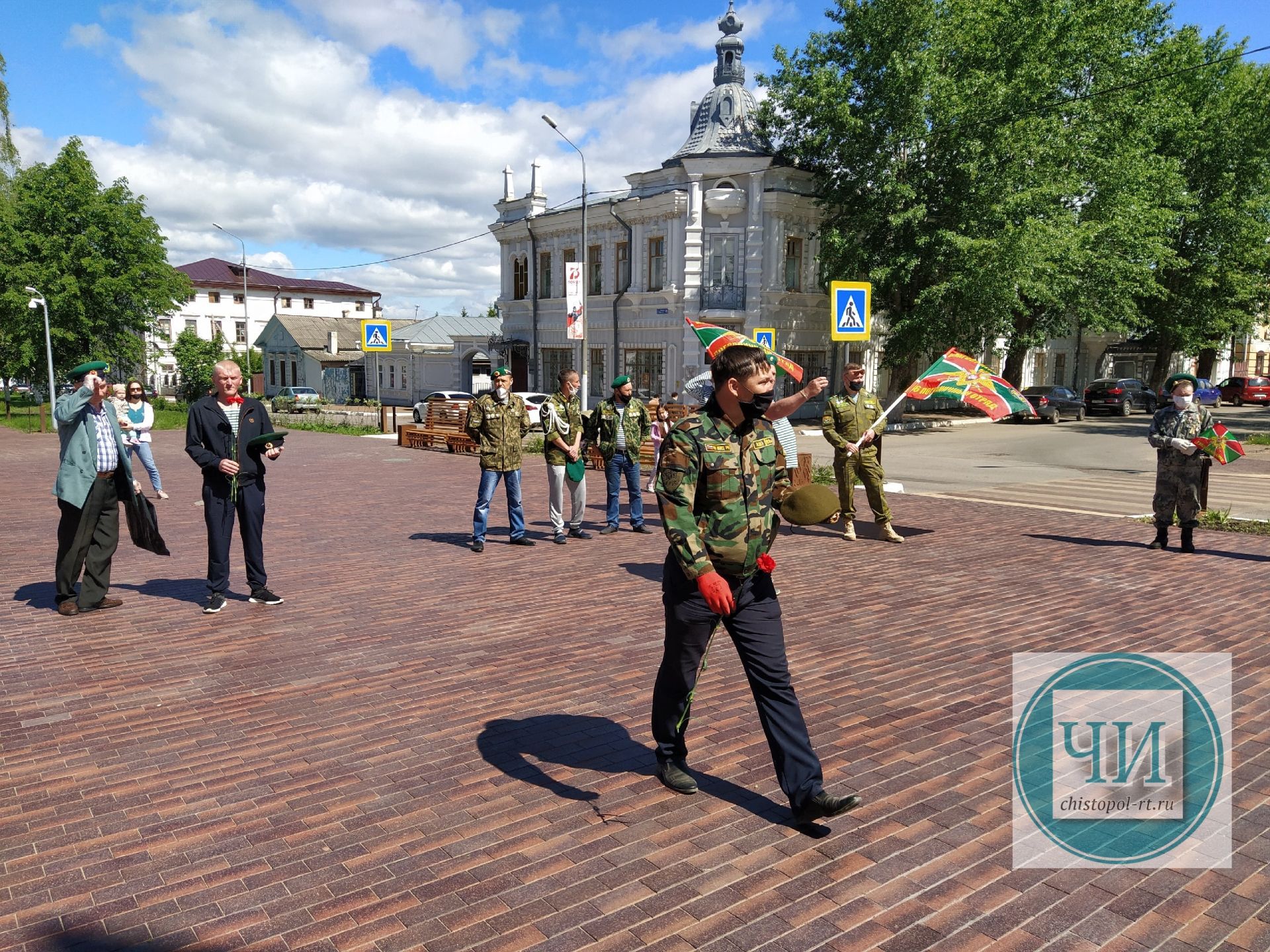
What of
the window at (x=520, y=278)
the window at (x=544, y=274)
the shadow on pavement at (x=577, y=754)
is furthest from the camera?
the window at (x=520, y=278)

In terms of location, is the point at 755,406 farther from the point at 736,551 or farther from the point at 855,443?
the point at 855,443

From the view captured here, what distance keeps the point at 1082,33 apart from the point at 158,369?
245 feet

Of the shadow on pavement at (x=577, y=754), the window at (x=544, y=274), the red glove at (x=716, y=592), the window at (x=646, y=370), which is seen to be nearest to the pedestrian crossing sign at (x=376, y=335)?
the window at (x=646, y=370)

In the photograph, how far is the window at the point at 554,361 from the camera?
38.6m

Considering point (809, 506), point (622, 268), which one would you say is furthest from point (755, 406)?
point (622, 268)

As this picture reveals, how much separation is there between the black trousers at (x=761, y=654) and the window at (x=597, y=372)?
33222mm

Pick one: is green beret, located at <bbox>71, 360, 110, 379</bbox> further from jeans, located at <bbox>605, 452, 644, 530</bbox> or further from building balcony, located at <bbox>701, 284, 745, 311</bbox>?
building balcony, located at <bbox>701, 284, 745, 311</bbox>

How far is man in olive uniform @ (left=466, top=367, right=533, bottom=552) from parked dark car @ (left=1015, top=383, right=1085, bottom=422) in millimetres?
29495

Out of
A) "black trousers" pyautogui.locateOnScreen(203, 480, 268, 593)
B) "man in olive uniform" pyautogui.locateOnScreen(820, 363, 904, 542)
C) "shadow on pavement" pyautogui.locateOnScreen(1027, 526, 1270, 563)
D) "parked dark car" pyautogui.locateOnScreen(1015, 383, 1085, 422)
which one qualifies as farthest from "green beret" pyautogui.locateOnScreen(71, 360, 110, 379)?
"parked dark car" pyautogui.locateOnScreen(1015, 383, 1085, 422)

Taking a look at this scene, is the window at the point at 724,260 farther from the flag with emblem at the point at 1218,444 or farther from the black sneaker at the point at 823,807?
the black sneaker at the point at 823,807

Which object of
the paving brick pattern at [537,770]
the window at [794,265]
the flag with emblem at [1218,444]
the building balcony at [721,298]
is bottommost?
the paving brick pattern at [537,770]

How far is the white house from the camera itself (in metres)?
84.2

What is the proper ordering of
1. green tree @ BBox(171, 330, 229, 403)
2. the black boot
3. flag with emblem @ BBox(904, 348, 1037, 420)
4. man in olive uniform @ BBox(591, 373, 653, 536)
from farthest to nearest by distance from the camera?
green tree @ BBox(171, 330, 229, 403) → man in olive uniform @ BBox(591, 373, 653, 536) → the black boot → flag with emblem @ BBox(904, 348, 1037, 420)

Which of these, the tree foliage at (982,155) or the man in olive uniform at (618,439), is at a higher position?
the tree foliage at (982,155)
